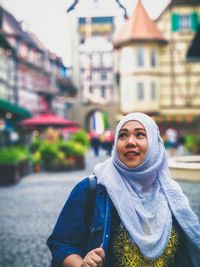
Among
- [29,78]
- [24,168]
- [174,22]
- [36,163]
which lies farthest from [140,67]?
[24,168]

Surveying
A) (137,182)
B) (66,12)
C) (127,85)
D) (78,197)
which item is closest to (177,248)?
(137,182)

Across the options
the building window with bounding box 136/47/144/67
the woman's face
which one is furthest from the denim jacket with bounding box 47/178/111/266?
the building window with bounding box 136/47/144/67

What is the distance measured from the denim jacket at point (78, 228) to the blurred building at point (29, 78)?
33.7 meters

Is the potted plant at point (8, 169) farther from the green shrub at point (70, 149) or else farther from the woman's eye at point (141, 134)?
the woman's eye at point (141, 134)

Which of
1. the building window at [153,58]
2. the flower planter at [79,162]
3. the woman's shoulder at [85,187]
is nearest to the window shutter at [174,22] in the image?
the building window at [153,58]

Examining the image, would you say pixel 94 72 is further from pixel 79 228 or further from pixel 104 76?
pixel 79 228

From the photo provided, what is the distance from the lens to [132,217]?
2.30m

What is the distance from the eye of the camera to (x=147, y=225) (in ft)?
7.66

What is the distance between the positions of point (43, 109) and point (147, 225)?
47722 millimetres

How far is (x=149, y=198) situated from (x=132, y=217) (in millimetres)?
148

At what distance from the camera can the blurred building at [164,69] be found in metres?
34.6

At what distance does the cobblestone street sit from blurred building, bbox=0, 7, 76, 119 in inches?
942

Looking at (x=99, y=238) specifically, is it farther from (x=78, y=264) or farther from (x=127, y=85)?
(x=127, y=85)

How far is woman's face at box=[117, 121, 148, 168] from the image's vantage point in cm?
238
